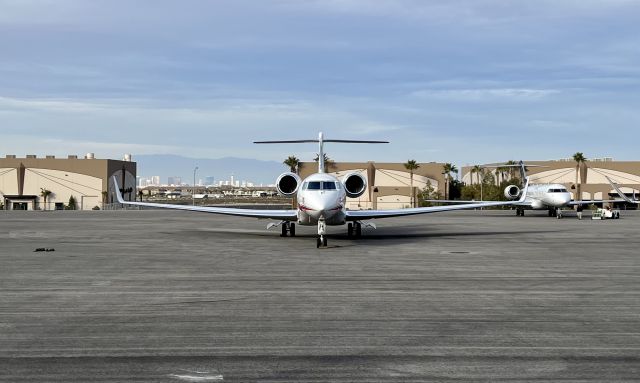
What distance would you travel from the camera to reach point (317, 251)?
72.4 ft

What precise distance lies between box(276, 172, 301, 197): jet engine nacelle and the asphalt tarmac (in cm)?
832

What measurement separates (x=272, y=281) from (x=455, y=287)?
372 centimetres

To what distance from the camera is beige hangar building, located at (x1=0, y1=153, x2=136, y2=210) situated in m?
93.5

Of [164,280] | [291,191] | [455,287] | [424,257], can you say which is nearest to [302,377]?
[455,287]

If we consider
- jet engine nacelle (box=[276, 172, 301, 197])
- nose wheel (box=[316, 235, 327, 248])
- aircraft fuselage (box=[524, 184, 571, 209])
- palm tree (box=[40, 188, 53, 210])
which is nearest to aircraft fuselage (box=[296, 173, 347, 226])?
nose wheel (box=[316, 235, 327, 248])

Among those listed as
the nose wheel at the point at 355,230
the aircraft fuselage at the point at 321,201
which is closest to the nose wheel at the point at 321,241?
the aircraft fuselage at the point at 321,201

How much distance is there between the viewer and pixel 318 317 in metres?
10.2

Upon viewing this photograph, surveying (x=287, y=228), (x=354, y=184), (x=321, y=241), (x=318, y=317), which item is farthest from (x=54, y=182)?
(x=318, y=317)

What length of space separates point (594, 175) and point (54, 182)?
77633mm

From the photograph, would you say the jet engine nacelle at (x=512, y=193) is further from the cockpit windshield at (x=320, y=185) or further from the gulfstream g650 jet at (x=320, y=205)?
the cockpit windshield at (x=320, y=185)

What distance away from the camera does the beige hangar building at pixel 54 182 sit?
307 ft

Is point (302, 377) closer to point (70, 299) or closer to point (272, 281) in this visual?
point (70, 299)

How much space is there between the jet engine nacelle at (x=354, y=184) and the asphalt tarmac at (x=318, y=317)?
7877 millimetres

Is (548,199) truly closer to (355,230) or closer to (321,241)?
(355,230)
